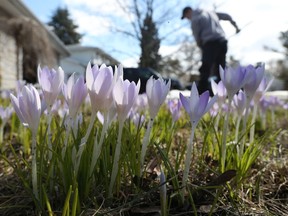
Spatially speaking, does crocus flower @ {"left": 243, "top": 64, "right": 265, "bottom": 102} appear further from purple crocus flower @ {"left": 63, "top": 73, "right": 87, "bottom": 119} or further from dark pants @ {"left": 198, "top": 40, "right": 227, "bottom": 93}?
dark pants @ {"left": 198, "top": 40, "right": 227, "bottom": 93}

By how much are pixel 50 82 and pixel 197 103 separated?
1.47 ft

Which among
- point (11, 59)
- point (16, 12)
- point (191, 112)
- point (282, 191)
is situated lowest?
point (282, 191)

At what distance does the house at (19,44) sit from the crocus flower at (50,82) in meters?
8.83

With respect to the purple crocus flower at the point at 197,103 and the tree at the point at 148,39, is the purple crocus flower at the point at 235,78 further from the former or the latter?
the tree at the point at 148,39

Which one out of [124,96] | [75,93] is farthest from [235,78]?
[75,93]

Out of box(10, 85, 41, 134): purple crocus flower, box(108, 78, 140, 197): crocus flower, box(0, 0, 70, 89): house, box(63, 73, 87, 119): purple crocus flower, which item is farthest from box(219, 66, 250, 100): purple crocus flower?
box(0, 0, 70, 89): house

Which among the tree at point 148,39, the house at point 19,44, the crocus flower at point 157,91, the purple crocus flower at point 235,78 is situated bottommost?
the crocus flower at point 157,91

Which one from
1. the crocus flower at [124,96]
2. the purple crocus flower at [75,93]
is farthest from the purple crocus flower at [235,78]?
the purple crocus flower at [75,93]

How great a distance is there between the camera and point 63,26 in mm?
26500

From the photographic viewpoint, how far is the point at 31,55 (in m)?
12.0

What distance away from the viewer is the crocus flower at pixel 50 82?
1029mm

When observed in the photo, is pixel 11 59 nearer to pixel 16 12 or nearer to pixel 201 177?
pixel 16 12

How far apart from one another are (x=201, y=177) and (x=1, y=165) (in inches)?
40.6

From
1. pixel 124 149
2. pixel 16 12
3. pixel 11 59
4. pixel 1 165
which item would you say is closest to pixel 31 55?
pixel 11 59
